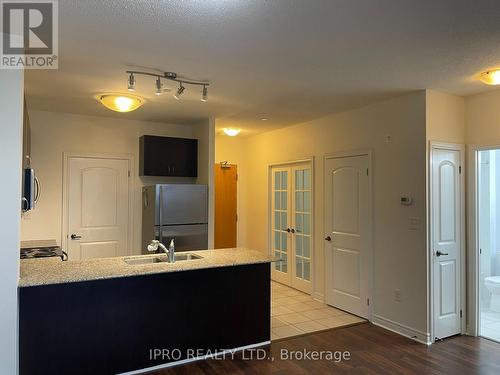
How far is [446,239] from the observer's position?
3.84 meters

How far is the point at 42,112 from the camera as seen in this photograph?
4.62 m

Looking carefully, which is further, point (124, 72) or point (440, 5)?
point (124, 72)

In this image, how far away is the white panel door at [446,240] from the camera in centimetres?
375

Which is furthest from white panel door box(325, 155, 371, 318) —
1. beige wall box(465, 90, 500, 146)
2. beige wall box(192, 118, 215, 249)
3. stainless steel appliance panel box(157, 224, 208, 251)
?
stainless steel appliance panel box(157, 224, 208, 251)

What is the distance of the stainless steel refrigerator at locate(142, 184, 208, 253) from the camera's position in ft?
15.4

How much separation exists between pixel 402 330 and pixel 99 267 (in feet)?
10.1

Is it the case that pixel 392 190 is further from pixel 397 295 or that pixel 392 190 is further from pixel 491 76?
pixel 491 76

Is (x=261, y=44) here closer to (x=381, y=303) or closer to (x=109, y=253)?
(x=381, y=303)

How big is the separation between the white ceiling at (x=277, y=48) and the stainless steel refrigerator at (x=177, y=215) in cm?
121

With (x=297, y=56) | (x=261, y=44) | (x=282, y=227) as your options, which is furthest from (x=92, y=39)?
(x=282, y=227)

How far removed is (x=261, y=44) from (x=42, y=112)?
337cm

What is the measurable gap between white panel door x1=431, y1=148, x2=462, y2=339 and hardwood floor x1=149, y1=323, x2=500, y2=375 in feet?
0.79

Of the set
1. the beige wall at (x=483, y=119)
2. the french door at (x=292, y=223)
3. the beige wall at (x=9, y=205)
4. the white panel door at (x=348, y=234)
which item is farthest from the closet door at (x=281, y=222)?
the beige wall at (x=9, y=205)

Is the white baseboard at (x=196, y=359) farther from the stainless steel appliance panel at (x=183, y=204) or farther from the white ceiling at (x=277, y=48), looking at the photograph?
the white ceiling at (x=277, y=48)
